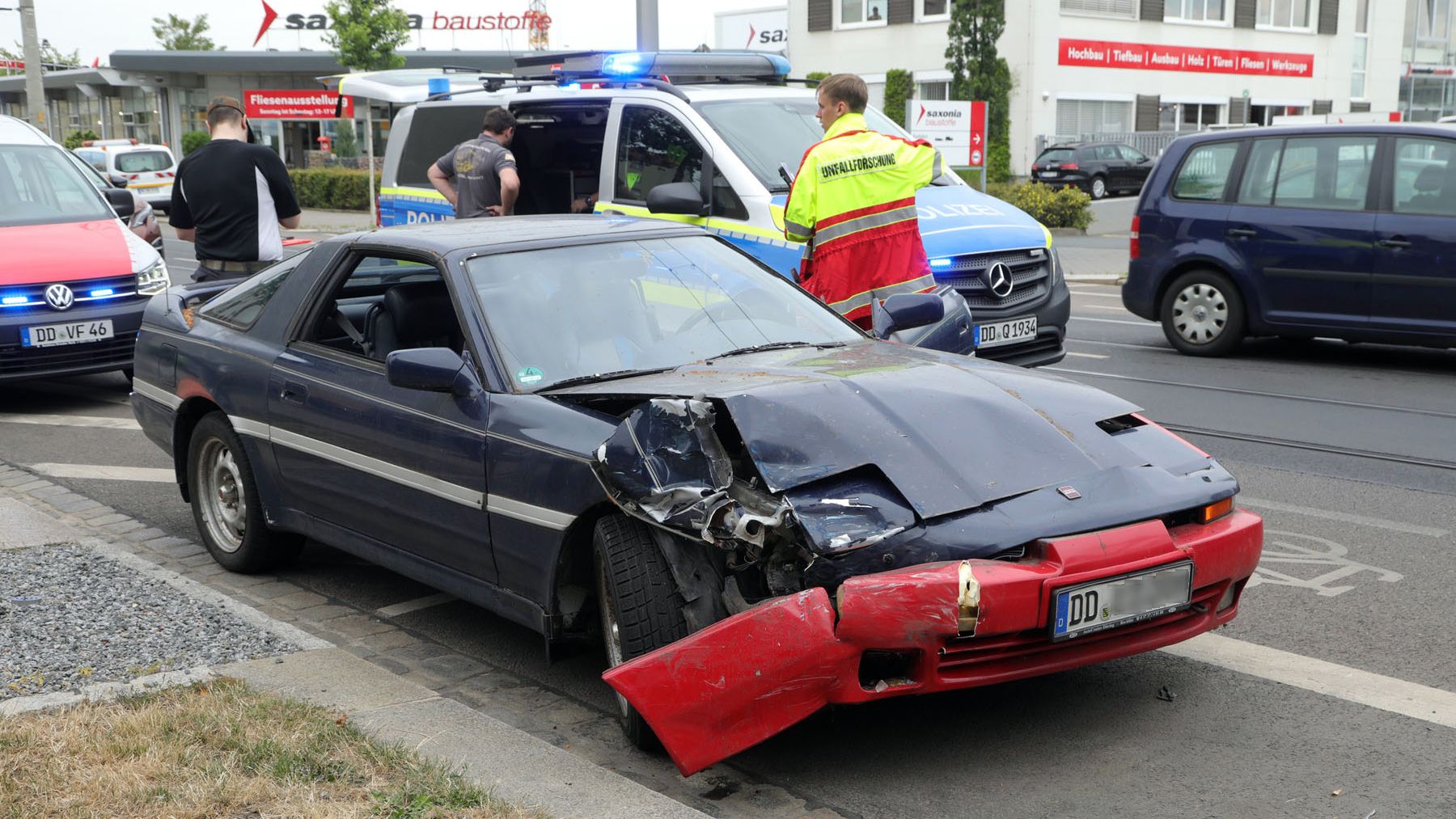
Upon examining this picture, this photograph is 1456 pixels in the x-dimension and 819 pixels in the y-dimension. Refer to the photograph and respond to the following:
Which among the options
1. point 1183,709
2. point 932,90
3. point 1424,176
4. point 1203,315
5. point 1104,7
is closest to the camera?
point 1183,709

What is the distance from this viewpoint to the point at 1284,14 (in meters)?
48.1

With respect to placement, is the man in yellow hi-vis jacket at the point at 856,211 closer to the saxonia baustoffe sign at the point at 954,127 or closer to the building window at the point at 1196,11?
the saxonia baustoffe sign at the point at 954,127

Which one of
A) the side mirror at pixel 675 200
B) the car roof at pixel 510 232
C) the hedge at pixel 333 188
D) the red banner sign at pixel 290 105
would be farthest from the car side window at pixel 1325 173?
the red banner sign at pixel 290 105

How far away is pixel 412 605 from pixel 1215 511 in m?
3.02

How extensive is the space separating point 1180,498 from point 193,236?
6.98m

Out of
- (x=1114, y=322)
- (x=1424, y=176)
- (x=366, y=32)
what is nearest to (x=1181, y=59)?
(x=366, y=32)

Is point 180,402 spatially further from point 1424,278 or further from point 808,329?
point 1424,278

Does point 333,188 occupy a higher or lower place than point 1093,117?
lower

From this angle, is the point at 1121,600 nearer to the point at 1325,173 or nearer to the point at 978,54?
the point at 1325,173

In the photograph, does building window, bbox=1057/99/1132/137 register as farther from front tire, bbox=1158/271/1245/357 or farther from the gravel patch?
the gravel patch

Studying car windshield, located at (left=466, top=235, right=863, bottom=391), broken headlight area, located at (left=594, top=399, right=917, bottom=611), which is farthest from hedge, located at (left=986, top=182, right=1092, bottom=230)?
broken headlight area, located at (left=594, top=399, right=917, bottom=611)

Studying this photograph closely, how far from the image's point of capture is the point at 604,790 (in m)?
3.60

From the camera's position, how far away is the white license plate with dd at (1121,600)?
11.9 feet

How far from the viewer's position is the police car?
37500mm
